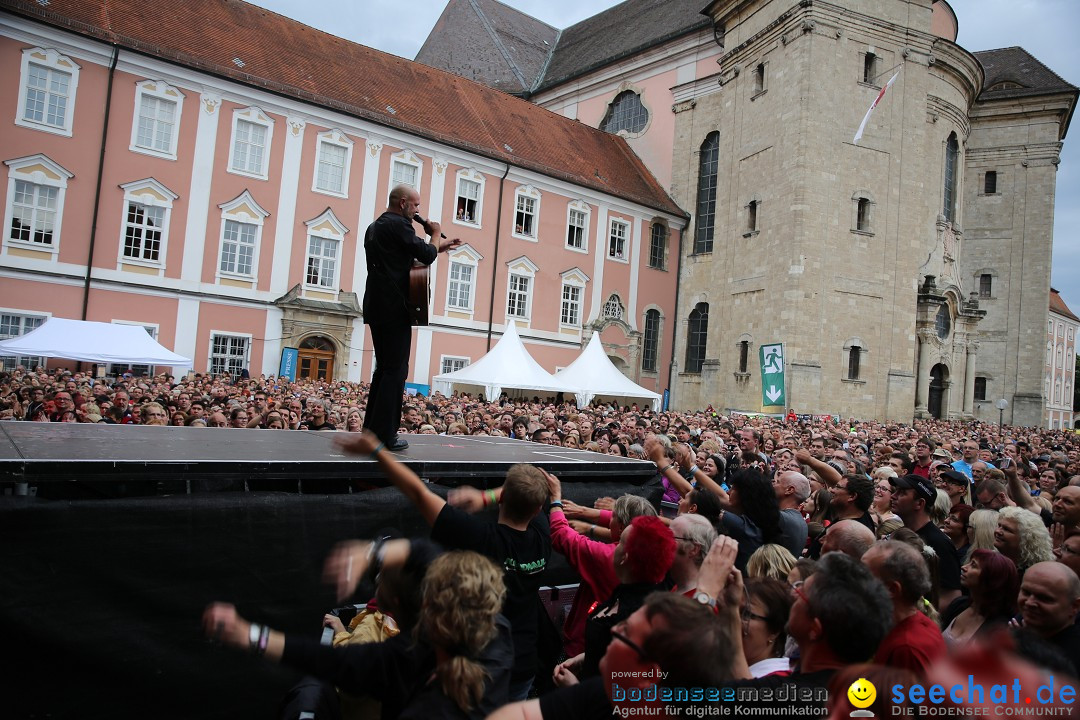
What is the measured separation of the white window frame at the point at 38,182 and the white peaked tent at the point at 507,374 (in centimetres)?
1178

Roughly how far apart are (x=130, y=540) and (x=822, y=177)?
29161mm

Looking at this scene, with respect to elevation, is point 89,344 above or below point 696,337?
below

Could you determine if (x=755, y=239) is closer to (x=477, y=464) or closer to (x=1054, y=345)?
(x=477, y=464)

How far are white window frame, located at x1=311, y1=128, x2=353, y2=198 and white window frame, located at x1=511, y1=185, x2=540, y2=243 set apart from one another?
7.05 m

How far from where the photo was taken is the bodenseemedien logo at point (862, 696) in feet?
5.99

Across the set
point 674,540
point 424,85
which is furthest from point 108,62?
point 674,540

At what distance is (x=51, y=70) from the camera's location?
2055 centimetres

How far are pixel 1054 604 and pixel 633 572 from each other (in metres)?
1.75

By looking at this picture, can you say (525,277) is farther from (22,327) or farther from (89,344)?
(22,327)

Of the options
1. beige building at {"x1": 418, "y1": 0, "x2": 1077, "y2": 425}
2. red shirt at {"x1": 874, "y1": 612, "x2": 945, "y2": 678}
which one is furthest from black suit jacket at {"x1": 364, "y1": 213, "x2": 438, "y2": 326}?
beige building at {"x1": 418, "y1": 0, "x2": 1077, "y2": 425}

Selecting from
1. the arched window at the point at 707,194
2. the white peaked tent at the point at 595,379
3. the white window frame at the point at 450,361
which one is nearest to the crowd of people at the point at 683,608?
the white peaked tent at the point at 595,379

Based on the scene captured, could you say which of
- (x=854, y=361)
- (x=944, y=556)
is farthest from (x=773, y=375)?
(x=944, y=556)

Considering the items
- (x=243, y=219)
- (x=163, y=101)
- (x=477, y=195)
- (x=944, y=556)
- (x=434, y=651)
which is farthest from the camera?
(x=477, y=195)

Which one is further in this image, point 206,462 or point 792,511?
point 792,511
